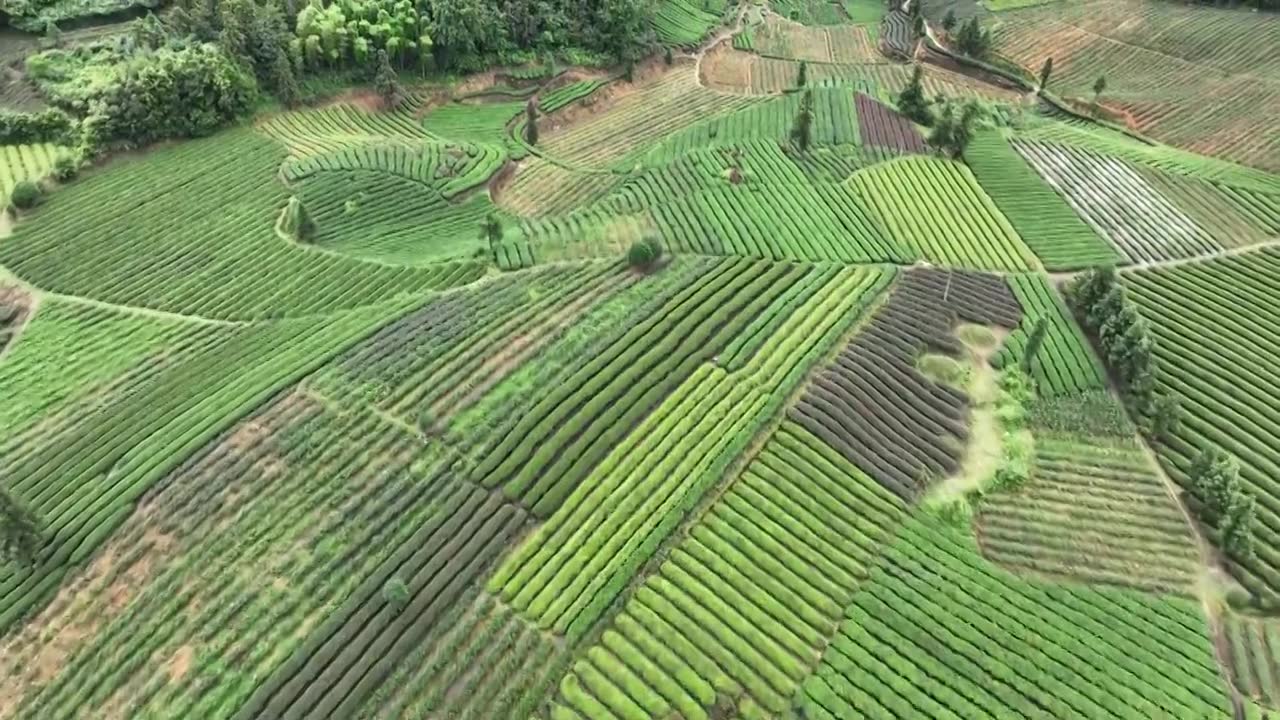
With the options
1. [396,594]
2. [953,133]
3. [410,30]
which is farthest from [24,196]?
[953,133]

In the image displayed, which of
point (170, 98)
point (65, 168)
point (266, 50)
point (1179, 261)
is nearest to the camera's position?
point (1179, 261)

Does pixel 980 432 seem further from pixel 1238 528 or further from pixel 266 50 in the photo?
pixel 266 50

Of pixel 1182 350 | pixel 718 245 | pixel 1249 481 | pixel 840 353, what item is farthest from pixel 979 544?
pixel 718 245

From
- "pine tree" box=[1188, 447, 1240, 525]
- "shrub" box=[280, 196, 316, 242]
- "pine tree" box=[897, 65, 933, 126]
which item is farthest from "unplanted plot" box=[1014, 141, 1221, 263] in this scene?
"shrub" box=[280, 196, 316, 242]

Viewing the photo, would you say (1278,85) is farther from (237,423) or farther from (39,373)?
(39,373)

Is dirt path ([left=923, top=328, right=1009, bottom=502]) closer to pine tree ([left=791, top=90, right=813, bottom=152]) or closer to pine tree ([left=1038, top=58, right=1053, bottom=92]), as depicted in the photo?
pine tree ([left=791, top=90, right=813, bottom=152])
